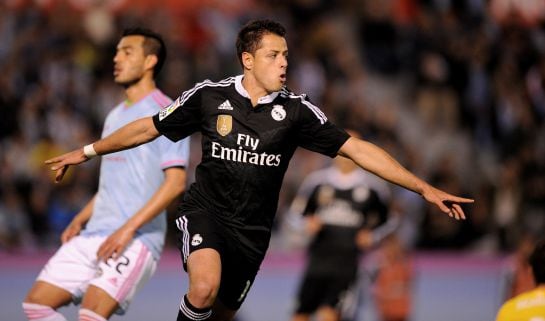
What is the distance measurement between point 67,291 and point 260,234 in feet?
5.16

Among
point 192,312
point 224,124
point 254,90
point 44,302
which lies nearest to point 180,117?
point 224,124

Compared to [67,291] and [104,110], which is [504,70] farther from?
[67,291]

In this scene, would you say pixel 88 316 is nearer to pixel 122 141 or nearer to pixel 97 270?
pixel 97 270

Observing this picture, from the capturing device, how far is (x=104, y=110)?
16.3m

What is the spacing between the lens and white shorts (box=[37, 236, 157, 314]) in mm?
7914

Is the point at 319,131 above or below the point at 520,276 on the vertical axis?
above

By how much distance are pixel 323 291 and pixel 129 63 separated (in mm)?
5004

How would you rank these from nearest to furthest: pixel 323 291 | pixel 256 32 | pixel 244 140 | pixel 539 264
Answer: pixel 539 264 → pixel 244 140 → pixel 256 32 → pixel 323 291

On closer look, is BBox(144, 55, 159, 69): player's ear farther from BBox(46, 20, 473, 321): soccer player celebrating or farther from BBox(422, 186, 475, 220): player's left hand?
BBox(422, 186, 475, 220): player's left hand

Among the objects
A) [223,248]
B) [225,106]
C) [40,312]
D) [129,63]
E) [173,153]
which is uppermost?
[129,63]

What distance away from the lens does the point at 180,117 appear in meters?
7.44

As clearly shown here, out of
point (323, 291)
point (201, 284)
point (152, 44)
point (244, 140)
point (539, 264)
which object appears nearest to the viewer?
point (539, 264)

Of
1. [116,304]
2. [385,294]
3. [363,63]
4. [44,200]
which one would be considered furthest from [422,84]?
[116,304]

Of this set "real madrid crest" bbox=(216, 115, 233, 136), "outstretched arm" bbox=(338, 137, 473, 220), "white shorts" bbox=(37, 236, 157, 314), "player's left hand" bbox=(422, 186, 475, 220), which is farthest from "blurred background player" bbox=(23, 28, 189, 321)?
"player's left hand" bbox=(422, 186, 475, 220)
